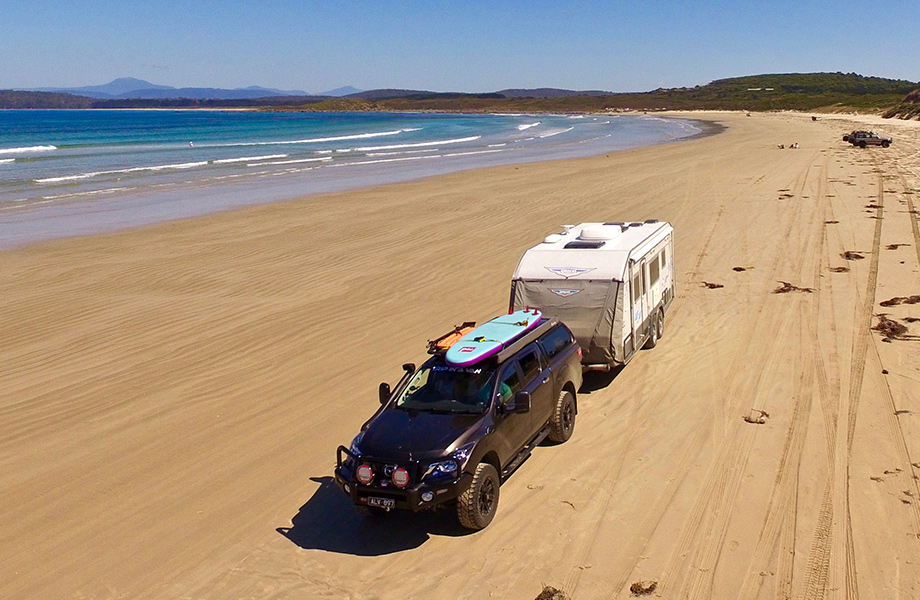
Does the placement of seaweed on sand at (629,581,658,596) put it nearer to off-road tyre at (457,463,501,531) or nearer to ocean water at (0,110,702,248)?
off-road tyre at (457,463,501,531)

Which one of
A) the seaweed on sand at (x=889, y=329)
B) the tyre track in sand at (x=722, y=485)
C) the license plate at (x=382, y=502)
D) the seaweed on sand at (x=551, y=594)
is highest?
the license plate at (x=382, y=502)

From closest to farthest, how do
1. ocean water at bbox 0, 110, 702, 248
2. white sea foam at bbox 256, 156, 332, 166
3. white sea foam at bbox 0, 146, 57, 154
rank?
ocean water at bbox 0, 110, 702, 248, white sea foam at bbox 256, 156, 332, 166, white sea foam at bbox 0, 146, 57, 154

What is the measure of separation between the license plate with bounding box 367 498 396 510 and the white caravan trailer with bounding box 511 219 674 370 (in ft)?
15.6

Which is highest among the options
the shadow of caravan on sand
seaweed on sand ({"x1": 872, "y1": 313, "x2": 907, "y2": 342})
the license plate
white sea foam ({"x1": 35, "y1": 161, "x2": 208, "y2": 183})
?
the license plate

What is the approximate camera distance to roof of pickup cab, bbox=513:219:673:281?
1203cm

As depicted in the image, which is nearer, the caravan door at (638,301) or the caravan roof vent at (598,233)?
the caravan door at (638,301)

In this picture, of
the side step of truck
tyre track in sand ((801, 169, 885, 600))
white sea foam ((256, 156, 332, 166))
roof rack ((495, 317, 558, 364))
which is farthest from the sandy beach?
white sea foam ((256, 156, 332, 166))

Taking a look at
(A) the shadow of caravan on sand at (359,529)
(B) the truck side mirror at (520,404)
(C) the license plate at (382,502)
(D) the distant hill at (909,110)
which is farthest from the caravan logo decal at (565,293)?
(D) the distant hill at (909,110)

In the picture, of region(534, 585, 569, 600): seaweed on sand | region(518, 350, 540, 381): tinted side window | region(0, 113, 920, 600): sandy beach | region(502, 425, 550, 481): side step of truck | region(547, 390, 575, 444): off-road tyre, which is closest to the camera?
region(534, 585, 569, 600): seaweed on sand

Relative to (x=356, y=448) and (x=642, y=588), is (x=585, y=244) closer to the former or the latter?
(x=356, y=448)

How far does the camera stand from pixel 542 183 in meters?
37.0

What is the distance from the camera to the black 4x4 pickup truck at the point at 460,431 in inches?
314

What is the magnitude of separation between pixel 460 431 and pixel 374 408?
3763mm

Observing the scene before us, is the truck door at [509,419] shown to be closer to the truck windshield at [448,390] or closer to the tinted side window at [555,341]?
the truck windshield at [448,390]
